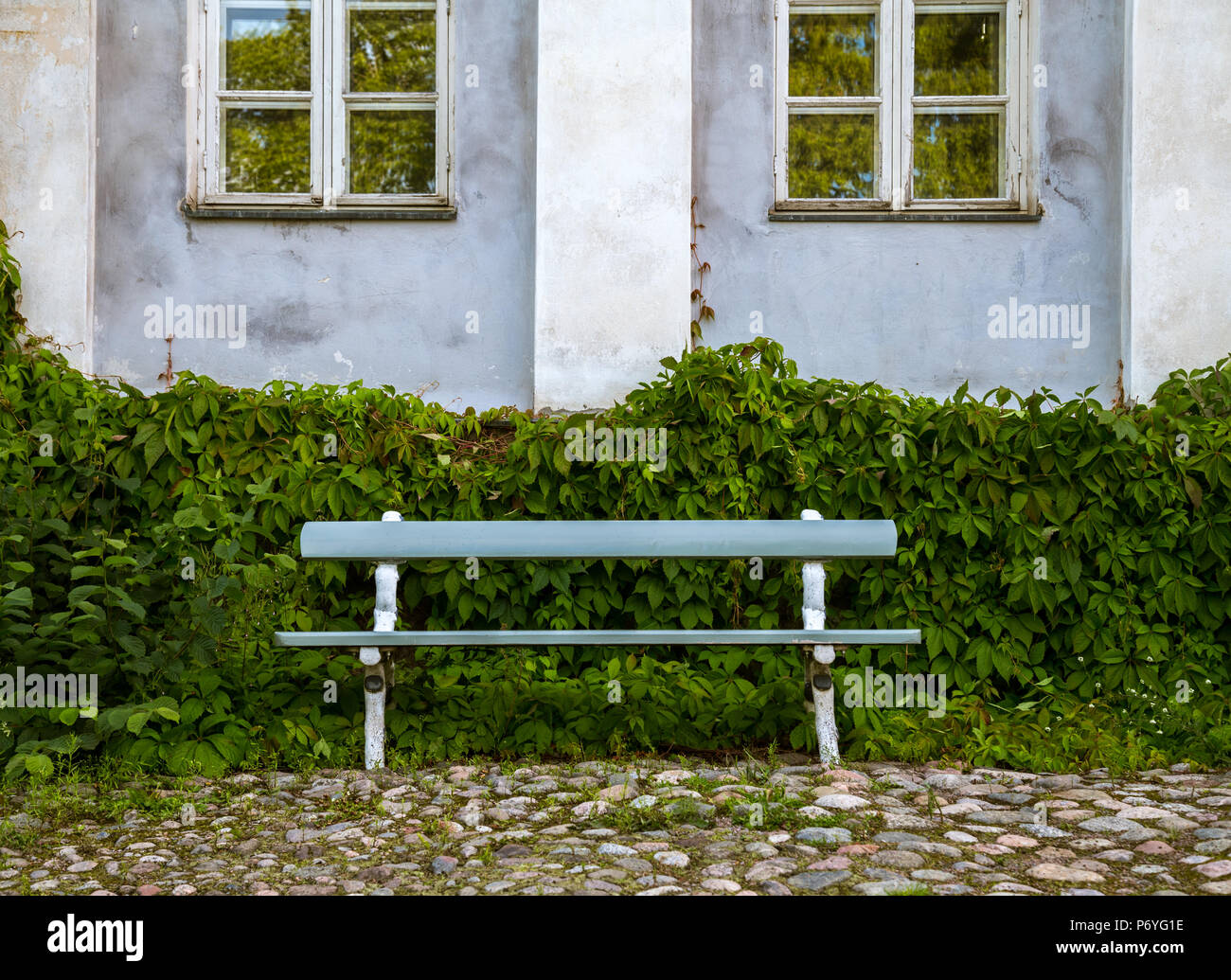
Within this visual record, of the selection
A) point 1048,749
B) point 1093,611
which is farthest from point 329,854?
point 1093,611

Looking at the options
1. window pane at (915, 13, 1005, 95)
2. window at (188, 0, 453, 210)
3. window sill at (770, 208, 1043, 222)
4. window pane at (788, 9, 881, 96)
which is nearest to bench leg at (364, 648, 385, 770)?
window at (188, 0, 453, 210)

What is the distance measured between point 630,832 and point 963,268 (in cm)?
383

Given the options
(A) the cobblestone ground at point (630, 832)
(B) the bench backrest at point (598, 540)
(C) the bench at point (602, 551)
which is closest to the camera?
(A) the cobblestone ground at point (630, 832)

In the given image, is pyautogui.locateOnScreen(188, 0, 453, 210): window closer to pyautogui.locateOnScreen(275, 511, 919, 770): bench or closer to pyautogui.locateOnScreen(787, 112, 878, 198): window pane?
pyautogui.locateOnScreen(787, 112, 878, 198): window pane

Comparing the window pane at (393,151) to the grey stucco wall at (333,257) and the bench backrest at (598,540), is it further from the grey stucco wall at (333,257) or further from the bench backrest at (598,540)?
the bench backrest at (598,540)

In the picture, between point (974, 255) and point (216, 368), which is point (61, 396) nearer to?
point (216, 368)

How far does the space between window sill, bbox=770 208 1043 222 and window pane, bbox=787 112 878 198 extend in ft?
0.70

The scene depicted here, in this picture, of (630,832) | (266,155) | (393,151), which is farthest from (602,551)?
(266,155)

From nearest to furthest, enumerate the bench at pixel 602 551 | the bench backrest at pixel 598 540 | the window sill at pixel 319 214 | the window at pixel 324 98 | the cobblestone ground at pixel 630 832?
the cobblestone ground at pixel 630 832, the bench at pixel 602 551, the bench backrest at pixel 598 540, the window sill at pixel 319 214, the window at pixel 324 98

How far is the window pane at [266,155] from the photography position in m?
5.84

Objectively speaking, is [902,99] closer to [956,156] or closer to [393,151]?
[956,156]

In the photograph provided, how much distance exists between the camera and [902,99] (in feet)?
19.1

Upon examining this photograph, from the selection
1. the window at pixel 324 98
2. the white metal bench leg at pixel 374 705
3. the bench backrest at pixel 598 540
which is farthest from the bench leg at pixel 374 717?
the window at pixel 324 98

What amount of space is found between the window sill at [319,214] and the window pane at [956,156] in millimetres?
2630
